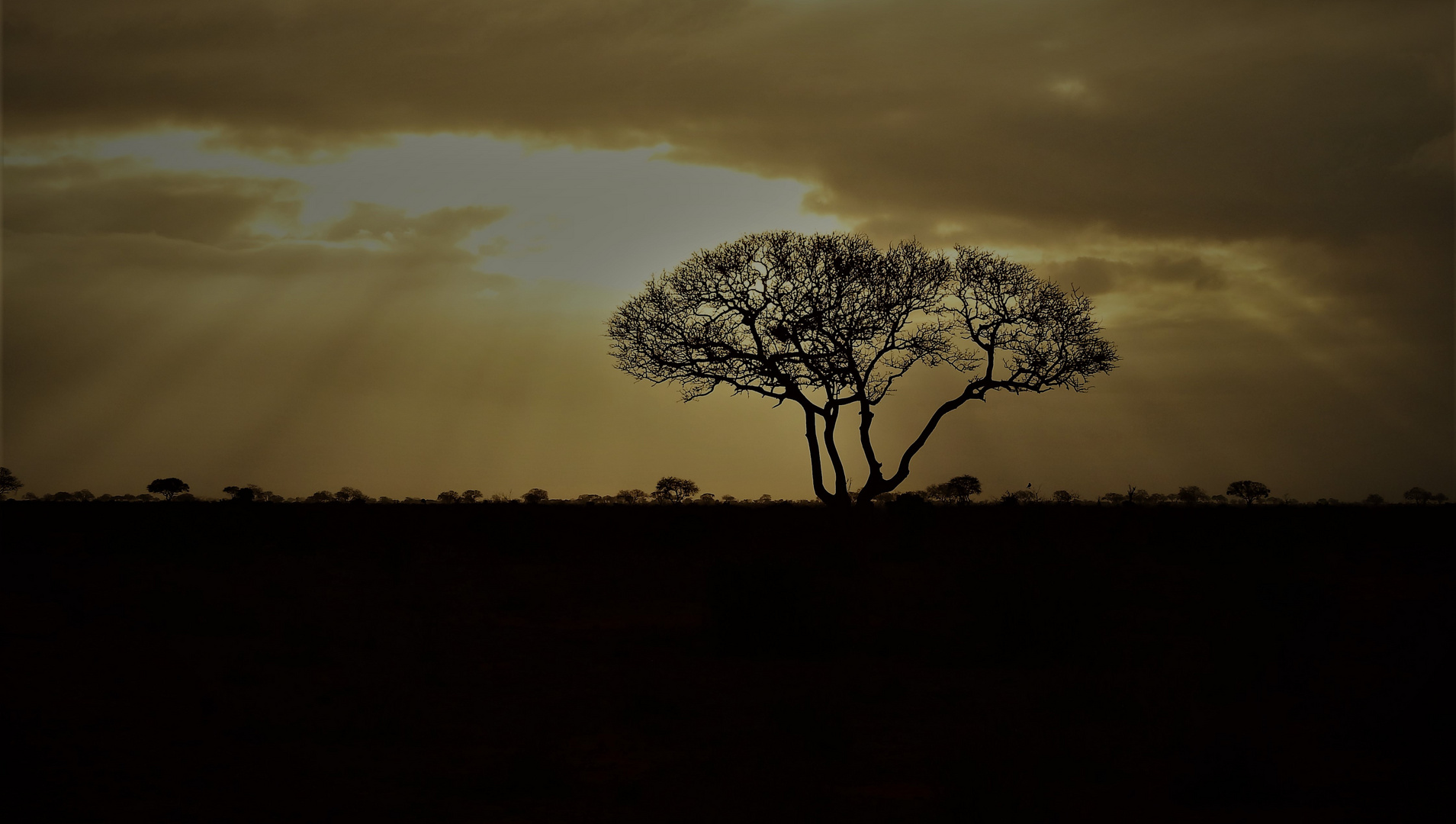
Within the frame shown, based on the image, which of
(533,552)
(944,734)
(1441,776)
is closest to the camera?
(1441,776)

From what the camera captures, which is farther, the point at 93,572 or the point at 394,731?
the point at 93,572

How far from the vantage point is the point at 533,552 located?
87.7 ft

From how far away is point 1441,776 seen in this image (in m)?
7.43

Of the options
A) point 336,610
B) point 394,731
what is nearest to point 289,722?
point 394,731

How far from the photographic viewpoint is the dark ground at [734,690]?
698cm

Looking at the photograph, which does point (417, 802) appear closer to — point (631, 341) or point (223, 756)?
point (223, 756)

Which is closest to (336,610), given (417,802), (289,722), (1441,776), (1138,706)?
(289,722)

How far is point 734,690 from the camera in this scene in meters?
10.8

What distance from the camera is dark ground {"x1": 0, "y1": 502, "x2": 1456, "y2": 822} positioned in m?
6.98

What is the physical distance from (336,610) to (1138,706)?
12.6m

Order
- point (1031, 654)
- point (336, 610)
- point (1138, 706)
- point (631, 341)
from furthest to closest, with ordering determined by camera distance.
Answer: point (631, 341) < point (336, 610) < point (1031, 654) < point (1138, 706)

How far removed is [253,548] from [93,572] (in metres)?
5.71

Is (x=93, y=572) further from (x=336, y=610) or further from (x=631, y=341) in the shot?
(x=631, y=341)

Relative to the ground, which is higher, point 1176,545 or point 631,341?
point 631,341
